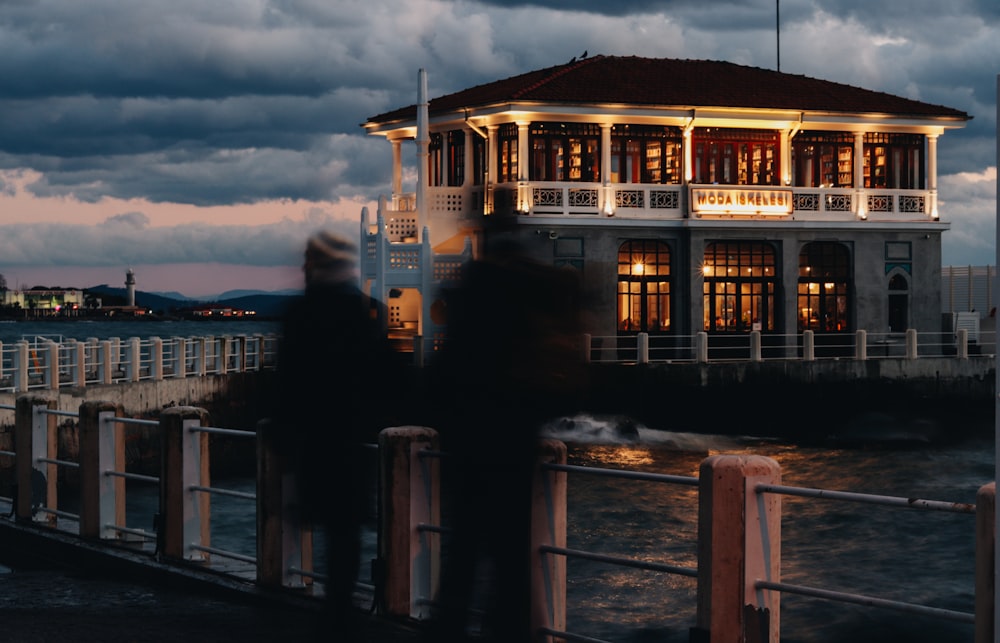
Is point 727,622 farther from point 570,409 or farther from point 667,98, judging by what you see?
point 667,98

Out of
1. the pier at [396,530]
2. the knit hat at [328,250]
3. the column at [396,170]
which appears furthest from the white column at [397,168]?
the knit hat at [328,250]

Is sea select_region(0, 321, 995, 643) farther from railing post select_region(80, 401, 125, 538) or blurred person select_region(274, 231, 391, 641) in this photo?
railing post select_region(80, 401, 125, 538)

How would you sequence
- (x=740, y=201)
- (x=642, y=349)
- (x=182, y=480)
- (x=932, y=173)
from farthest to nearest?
(x=932, y=173) < (x=740, y=201) < (x=642, y=349) < (x=182, y=480)

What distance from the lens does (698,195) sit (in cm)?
3947

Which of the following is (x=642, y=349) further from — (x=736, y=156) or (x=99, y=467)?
(x=99, y=467)

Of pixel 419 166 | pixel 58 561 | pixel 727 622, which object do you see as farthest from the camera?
pixel 419 166

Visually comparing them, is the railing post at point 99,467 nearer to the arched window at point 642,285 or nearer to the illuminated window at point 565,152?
the arched window at point 642,285

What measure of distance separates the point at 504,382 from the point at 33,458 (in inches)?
273

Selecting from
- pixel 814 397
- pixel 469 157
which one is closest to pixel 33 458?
pixel 814 397

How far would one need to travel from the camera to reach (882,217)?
41344mm

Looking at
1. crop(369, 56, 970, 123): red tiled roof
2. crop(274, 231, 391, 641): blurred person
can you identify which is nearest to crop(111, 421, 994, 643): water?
crop(369, 56, 970, 123): red tiled roof

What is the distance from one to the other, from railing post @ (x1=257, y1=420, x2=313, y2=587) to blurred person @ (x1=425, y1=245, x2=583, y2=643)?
261 centimetres

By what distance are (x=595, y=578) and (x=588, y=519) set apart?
6.18 meters

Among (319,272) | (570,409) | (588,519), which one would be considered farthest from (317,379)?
(588,519)
